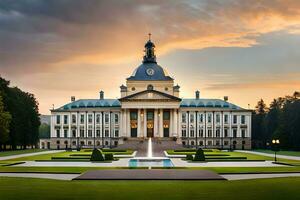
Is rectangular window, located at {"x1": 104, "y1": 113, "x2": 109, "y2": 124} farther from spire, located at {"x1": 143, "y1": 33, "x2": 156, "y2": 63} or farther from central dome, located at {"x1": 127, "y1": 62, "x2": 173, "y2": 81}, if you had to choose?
spire, located at {"x1": 143, "y1": 33, "x2": 156, "y2": 63}

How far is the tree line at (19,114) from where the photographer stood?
96.9 metres

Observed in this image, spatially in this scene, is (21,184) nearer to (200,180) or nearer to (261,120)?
→ (200,180)

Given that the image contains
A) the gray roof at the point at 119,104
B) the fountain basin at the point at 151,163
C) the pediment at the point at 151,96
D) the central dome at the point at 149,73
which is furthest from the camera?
the gray roof at the point at 119,104

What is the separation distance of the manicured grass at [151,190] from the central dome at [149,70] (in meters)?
99.7

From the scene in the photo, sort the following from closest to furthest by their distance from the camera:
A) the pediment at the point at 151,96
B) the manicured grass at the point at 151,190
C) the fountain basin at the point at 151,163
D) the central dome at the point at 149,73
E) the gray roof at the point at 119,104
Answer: the manicured grass at the point at 151,190
the fountain basin at the point at 151,163
the pediment at the point at 151,96
the central dome at the point at 149,73
the gray roof at the point at 119,104

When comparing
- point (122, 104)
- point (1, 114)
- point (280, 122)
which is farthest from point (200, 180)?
point (122, 104)

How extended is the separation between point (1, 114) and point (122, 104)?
49695 millimetres

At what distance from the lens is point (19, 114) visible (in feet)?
344

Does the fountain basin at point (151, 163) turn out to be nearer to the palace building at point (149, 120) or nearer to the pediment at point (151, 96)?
the pediment at point (151, 96)

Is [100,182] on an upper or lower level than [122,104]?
lower

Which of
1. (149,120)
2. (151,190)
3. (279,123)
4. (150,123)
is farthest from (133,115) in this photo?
(151,190)

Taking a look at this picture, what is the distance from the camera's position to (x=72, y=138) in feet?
437

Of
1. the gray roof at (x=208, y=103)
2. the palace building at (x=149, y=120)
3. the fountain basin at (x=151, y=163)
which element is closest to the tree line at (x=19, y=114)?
the palace building at (x=149, y=120)

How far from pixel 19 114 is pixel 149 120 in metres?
33.2
